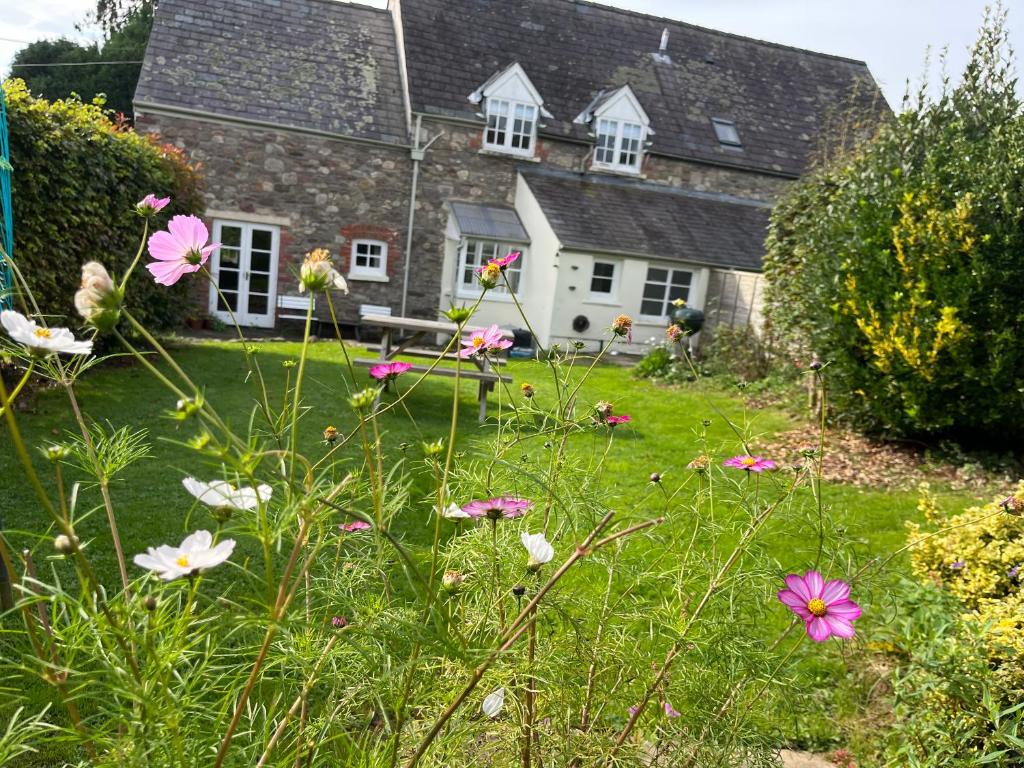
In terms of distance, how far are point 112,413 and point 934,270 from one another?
22.6ft

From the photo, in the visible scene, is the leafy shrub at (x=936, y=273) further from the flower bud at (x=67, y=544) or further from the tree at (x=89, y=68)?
the tree at (x=89, y=68)

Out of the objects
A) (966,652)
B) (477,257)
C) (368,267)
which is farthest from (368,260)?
(966,652)

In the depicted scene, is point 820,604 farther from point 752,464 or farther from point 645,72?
point 645,72

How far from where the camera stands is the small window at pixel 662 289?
1482 cm

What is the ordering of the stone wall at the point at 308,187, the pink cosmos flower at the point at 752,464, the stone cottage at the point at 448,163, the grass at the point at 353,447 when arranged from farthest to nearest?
1. the stone cottage at the point at 448,163
2. the stone wall at the point at 308,187
3. the grass at the point at 353,447
4. the pink cosmos flower at the point at 752,464

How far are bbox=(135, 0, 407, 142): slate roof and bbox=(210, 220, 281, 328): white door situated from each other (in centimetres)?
208

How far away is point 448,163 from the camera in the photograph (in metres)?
15.2

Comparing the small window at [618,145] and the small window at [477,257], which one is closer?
the small window at [477,257]

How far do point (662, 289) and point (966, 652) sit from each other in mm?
13305

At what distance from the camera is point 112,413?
6.00 metres

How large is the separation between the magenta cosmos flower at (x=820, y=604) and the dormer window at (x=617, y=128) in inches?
617

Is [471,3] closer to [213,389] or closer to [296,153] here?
[296,153]

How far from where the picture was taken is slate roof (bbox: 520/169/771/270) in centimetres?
1433

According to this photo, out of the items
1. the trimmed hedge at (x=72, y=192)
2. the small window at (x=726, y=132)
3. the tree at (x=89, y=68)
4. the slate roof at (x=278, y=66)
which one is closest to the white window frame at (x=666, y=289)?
the small window at (x=726, y=132)
